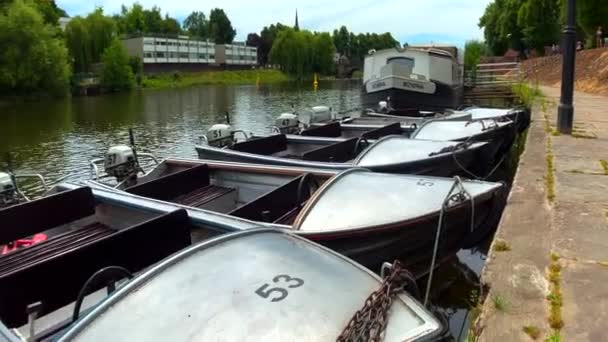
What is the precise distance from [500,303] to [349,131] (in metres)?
8.21

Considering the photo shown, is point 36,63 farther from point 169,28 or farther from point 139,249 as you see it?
point 169,28

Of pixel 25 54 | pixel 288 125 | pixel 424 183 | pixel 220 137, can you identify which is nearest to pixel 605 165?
pixel 424 183

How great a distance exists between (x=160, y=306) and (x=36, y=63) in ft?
151

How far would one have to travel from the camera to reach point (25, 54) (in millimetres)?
42188

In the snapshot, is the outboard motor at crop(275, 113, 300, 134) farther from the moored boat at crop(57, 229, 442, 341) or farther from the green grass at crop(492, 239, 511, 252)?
the moored boat at crop(57, 229, 442, 341)

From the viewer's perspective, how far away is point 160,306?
105 inches

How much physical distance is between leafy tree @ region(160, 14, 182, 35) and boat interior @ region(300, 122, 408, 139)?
105 m

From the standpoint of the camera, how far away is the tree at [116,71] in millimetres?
56875

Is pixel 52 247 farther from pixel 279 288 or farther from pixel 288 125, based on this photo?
pixel 288 125

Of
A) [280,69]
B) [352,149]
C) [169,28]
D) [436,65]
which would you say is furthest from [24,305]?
[169,28]

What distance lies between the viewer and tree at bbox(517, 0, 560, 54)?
160 ft

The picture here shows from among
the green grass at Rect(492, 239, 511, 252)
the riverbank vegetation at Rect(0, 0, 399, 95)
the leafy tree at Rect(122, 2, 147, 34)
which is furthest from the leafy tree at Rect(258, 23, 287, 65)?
the green grass at Rect(492, 239, 511, 252)

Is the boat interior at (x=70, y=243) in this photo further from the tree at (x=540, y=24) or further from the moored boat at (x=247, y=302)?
the tree at (x=540, y=24)

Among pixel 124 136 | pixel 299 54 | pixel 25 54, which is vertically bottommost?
pixel 124 136
